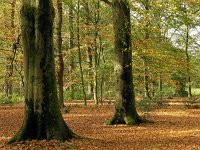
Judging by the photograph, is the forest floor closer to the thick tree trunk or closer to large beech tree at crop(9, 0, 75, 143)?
large beech tree at crop(9, 0, 75, 143)

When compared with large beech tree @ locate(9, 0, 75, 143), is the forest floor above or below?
below

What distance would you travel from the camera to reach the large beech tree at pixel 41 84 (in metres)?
10.3

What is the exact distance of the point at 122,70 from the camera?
50.0 feet

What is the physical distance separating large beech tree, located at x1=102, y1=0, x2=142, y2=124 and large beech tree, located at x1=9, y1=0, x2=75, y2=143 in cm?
505

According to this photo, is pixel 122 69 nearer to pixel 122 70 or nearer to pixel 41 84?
pixel 122 70

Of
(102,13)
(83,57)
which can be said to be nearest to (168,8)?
(102,13)

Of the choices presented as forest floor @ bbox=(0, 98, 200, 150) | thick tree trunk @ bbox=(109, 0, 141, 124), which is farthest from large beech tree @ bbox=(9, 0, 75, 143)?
thick tree trunk @ bbox=(109, 0, 141, 124)

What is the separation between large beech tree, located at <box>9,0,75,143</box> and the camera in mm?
10305

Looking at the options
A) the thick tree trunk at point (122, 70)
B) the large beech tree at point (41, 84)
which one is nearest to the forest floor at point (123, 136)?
the large beech tree at point (41, 84)

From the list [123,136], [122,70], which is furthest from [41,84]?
[122,70]

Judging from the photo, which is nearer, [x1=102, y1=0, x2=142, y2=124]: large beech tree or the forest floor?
the forest floor

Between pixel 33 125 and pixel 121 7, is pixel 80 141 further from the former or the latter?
pixel 121 7

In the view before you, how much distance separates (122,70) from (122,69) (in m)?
0.04

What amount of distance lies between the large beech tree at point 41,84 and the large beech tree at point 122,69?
5046 millimetres
